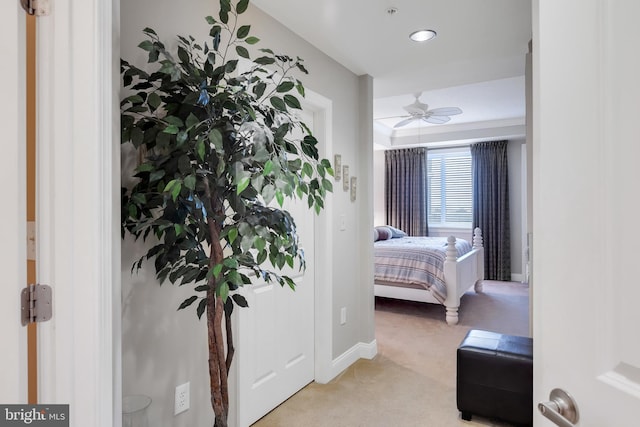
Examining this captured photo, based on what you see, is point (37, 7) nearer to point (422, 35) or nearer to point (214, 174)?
point (214, 174)

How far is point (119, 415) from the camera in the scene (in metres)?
1.09

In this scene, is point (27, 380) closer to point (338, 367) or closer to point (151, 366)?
point (151, 366)

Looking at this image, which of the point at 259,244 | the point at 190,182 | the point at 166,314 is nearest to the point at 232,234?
the point at 259,244

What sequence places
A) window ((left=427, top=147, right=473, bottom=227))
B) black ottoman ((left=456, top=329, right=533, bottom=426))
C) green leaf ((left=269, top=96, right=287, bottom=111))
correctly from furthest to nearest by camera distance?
window ((left=427, top=147, right=473, bottom=227)) → black ottoman ((left=456, top=329, right=533, bottom=426)) → green leaf ((left=269, top=96, right=287, bottom=111))

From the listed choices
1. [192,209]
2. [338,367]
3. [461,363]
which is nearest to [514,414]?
[461,363]

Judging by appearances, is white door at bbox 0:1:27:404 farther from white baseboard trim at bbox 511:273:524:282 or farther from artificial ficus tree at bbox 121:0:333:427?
white baseboard trim at bbox 511:273:524:282

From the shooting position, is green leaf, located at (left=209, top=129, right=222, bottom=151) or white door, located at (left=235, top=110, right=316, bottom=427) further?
white door, located at (left=235, top=110, right=316, bottom=427)

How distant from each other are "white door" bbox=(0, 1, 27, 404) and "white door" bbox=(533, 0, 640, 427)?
120 centimetres

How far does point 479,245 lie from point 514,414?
13.2ft

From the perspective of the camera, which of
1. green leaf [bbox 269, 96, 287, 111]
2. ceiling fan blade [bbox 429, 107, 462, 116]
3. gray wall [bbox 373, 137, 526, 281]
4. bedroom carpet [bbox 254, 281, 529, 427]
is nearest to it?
green leaf [bbox 269, 96, 287, 111]

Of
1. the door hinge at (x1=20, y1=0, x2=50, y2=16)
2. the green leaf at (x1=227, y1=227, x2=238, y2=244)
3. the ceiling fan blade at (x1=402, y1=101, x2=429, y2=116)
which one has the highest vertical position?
the ceiling fan blade at (x1=402, y1=101, x2=429, y2=116)

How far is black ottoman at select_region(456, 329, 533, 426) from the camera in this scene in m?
2.00

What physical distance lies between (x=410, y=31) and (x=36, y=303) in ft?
8.02

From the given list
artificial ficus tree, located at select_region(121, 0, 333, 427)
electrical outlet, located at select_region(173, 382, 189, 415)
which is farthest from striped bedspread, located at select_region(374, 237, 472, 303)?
artificial ficus tree, located at select_region(121, 0, 333, 427)
